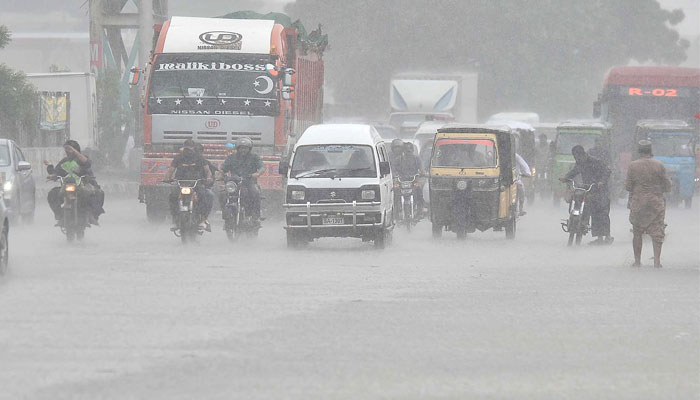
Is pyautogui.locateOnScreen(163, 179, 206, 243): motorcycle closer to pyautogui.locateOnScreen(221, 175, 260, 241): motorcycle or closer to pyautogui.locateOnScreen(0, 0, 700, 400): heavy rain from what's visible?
pyautogui.locateOnScreen(0, 0, 700, 400): heavy rain

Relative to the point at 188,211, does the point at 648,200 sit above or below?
above

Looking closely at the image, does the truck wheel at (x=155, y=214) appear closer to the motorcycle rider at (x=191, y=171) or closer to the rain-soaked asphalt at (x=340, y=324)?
the motorcycle rider at (x=191, y=171)

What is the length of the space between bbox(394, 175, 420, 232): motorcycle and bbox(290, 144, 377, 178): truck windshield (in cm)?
441

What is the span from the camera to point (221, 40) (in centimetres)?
2869

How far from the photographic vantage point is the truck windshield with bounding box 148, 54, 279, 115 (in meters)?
28.4

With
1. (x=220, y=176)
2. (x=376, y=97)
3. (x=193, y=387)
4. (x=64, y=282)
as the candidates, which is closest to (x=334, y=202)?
(x=220, y=176)

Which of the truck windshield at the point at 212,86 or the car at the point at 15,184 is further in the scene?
the truck windshield at the point at 212,86

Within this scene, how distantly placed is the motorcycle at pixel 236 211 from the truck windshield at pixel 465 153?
3790 mm

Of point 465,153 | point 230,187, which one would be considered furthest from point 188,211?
point 465,153

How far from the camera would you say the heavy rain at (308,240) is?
1030cm

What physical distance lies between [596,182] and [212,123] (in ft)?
25.2

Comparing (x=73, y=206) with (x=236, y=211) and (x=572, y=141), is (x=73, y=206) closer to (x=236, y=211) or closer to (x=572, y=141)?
(x=236, y=211)

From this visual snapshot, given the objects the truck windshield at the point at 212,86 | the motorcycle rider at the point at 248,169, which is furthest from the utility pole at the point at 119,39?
the motorcycle rider at the point at 248,169

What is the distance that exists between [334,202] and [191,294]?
24.4ft
